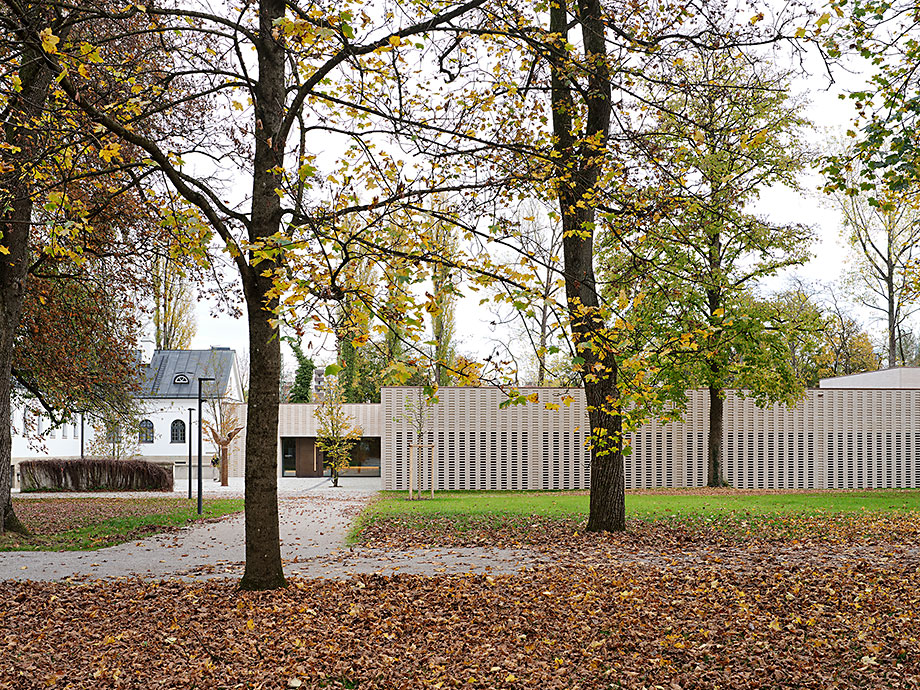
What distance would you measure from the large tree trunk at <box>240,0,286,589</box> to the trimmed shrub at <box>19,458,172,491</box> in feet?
72.7

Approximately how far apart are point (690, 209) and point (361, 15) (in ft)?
12.4

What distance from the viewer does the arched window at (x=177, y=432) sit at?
48.6 metres

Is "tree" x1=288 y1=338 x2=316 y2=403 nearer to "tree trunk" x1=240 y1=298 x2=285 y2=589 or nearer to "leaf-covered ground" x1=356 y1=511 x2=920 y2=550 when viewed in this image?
"leaf-covered ground" x1=356 y1=511 x2=920 y2=550

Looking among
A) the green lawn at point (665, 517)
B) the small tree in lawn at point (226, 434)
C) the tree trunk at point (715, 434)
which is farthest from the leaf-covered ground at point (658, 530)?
the small tree in lawn at point (226, 434)

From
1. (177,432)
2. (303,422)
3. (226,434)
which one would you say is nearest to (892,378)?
(303,422)

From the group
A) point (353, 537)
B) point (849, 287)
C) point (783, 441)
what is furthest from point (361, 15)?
point (849, 287)

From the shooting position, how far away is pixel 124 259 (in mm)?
14906

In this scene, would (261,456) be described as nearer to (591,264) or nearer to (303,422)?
(591,264)

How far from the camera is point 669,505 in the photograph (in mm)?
17672

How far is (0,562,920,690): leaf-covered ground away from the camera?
5.25 meters

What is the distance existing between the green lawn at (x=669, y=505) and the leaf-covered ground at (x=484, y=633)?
26.8 feet

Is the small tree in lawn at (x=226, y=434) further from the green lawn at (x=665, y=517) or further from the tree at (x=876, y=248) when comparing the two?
the tree at (x=876, y=248)

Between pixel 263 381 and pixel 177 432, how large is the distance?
4455 centimetres

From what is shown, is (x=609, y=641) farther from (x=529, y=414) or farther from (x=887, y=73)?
(x=529, y=414)
